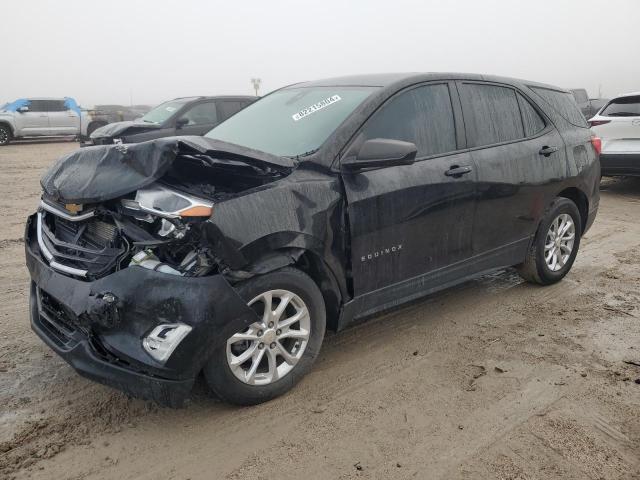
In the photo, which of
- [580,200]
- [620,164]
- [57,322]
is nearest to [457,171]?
[580,200]

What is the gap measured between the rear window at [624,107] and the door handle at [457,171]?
6615 mm

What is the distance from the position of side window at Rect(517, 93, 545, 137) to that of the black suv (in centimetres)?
11

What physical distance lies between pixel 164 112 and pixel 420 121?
818cm

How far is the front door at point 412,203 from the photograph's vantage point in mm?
3254

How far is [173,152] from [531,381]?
2.42 metres

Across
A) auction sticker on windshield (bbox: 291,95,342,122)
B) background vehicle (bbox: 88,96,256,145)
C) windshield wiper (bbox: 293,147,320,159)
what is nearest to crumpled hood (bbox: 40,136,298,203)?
windshield wiper (bbox: 293,147,320,159)

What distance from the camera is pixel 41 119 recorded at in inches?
742

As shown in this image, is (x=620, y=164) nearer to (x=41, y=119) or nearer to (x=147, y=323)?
(x=147, y=323)

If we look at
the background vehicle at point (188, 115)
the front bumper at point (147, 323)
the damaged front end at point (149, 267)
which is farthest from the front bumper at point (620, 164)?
the front bumper at point (147, 323)

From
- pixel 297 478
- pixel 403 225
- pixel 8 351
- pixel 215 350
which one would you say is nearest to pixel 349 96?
pixel 403 225

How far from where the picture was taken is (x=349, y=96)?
359cm

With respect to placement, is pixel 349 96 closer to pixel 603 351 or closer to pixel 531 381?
pixel 531 381

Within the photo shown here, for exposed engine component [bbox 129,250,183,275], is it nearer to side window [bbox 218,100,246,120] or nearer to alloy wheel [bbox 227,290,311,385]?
alloy wheel [bbox 227,290,311,385]

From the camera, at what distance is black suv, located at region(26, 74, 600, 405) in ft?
8.47
